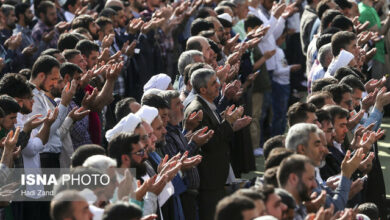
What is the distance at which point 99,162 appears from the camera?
6.21m

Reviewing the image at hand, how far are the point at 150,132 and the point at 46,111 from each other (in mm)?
1369

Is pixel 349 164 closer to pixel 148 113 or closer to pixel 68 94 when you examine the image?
pixel 148 113

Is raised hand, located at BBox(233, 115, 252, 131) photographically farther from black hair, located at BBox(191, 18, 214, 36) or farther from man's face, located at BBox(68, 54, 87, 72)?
black hair, located at BBox(191, 18, 214, 36)

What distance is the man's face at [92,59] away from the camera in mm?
9852

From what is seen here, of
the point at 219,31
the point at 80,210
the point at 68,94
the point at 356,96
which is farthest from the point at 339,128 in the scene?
the point at 219,31

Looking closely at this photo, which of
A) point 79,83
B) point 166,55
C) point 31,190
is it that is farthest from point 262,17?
point 31,190

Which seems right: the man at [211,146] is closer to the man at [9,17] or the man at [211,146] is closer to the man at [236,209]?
the man at [236,209]

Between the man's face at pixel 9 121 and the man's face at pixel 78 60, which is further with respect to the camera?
the man's face at pixel 78 60

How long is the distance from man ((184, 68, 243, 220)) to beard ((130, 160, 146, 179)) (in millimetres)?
1635

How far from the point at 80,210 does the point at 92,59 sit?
461 cm

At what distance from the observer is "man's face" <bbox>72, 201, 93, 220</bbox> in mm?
5375

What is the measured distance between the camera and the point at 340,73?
970cm

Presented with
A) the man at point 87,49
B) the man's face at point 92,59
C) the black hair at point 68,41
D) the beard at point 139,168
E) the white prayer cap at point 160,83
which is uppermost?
the black hair at point 68,41

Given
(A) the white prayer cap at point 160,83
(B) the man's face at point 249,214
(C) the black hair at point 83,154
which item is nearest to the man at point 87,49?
(A) the white prayer cap at point 160,83
